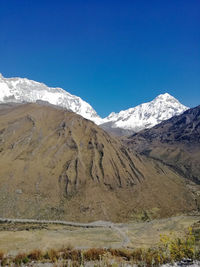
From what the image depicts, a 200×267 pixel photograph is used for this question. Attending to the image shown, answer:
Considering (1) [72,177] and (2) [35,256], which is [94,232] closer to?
(1) [72,177]

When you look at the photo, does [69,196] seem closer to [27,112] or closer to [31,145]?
[31,145]

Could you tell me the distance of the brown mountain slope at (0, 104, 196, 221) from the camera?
74062 millimetres

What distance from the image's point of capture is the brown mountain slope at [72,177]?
74.1m

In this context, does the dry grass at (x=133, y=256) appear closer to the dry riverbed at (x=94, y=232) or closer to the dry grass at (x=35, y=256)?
the dry grass at (x=35, y=256)

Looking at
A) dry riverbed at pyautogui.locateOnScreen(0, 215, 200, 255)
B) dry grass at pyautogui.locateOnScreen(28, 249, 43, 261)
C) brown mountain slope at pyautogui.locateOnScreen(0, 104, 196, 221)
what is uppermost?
brown mountain slope at pyautogui.locateOnScreen(0, 104, 196, 221)

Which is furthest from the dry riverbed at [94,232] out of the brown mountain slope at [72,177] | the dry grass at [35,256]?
the dry grass at [35,256]

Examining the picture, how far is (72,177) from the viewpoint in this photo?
286 ft

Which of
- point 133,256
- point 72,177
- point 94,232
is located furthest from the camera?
point 72,177

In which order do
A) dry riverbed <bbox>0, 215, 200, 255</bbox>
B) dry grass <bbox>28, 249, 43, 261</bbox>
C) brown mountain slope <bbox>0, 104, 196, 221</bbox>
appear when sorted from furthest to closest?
1. brown mountain slope <bbox>0, 104, 196, 221</bbox>
2. dry riverbed <bbox>0, 215, 200, 255</bbox>
3. dry grass <bbox>28, 249, 43, 261</bbox>

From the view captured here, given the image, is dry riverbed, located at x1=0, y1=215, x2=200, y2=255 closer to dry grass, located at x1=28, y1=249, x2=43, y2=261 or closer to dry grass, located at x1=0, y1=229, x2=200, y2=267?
dry grass, located at x1=28, y1=249, x2=43, y2=261

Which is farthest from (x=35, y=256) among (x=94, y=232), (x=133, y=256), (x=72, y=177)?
(x=72, y=177)

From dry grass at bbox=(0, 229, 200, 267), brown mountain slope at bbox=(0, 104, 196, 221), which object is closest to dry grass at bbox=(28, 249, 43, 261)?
dry grass at bbox=(0, 229, 200, 267)

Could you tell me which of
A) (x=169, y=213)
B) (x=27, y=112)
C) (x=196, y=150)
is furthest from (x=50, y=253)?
(x=196, y=150)

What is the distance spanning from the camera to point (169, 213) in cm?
7806
